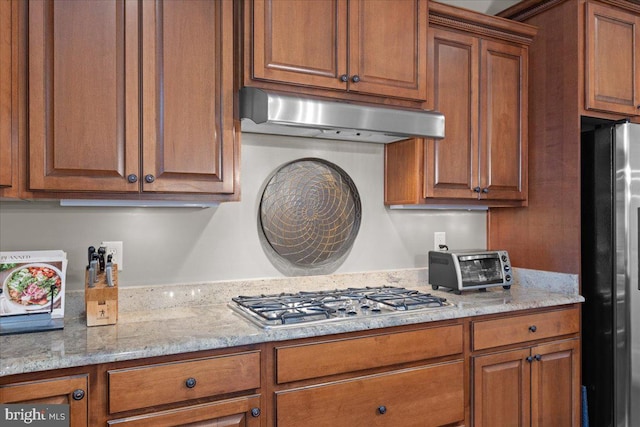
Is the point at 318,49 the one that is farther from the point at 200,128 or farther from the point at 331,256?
the point at 331,256

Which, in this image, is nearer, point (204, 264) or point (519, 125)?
point (204, 264)

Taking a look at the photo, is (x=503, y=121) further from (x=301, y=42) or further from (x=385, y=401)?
(x=385, y=401)

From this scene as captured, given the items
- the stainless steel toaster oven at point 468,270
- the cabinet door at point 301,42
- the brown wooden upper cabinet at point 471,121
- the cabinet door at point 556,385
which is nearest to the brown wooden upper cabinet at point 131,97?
the cabinet door at point 301,42

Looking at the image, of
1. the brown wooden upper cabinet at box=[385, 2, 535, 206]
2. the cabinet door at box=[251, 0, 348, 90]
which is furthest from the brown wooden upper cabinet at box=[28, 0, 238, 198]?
the brown wooden upper cabinet at box=[385, 2, 535, 206]

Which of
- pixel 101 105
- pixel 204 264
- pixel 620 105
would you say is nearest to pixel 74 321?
pixel 204 264

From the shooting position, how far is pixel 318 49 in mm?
2074

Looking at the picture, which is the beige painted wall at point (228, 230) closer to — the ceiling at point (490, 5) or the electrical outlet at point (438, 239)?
the electrical outlet at point (438, 239)

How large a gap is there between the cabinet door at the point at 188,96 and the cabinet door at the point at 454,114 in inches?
41.6

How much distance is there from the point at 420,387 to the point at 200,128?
1375 mm

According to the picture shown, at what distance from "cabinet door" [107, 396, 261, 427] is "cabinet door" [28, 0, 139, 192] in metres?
0.79

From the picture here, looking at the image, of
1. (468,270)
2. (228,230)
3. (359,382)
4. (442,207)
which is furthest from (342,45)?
(359,382)

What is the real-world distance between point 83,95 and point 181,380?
41.0 inches

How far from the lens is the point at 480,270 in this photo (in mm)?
2506

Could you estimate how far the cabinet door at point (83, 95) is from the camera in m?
1.64
